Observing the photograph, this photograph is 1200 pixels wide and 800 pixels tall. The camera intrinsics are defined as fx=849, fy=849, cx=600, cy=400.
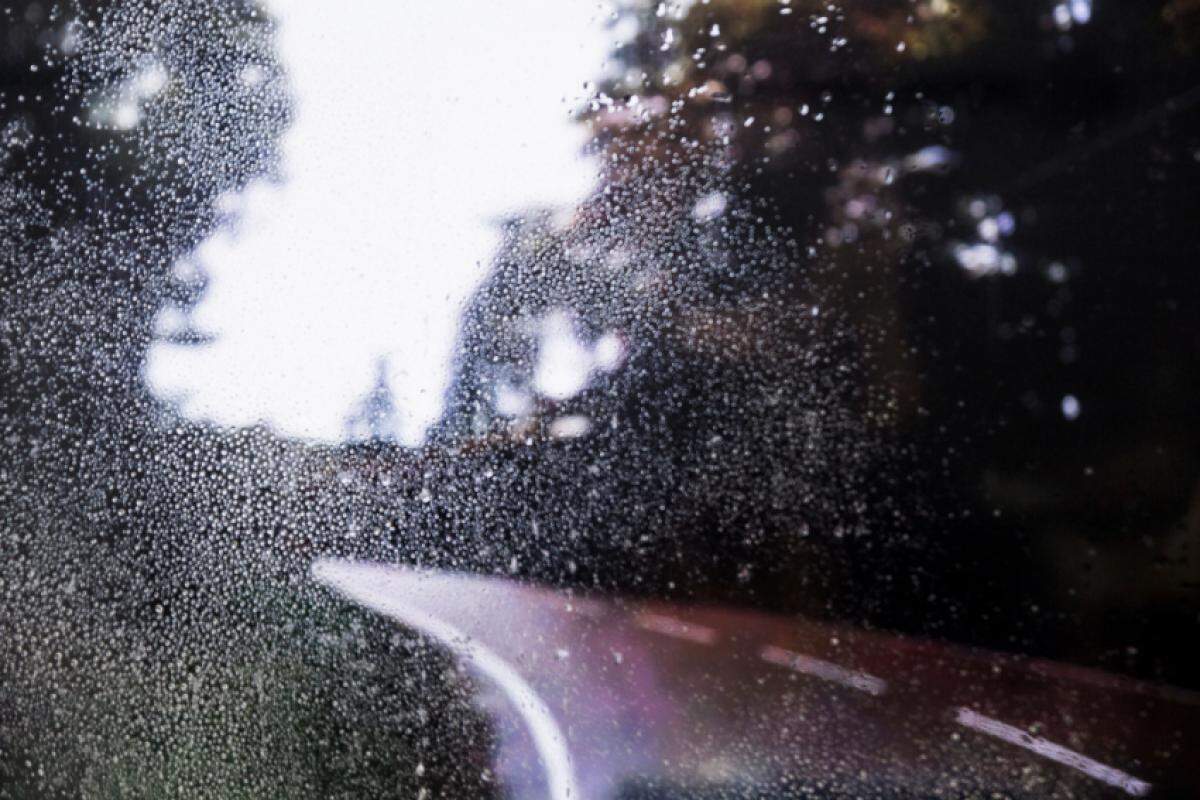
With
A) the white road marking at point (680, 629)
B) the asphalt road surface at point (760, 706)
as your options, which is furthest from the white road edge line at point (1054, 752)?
the white road marking at point (680, 629)

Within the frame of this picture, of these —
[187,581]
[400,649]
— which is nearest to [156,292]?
[187,581]

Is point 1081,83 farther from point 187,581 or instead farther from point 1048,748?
point 187,581

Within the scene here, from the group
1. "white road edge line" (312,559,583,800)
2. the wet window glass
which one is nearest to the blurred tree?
the wet window glass

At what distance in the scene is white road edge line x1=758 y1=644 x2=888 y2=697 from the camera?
2.78 feet

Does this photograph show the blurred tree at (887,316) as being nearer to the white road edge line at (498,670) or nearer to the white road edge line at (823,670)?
the white road edge line at (823,670)

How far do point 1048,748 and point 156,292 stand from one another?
3.83ft

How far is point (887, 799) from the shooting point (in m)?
0.85

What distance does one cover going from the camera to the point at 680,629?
3.09ft

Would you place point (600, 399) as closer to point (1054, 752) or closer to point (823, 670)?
point (823, 670)

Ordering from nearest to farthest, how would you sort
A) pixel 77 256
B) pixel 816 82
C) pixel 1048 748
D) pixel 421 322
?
pixel 1048 748, pixel 816 82, pixel 421 322, pixel 77 256

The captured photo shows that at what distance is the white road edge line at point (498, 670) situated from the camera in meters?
0.99

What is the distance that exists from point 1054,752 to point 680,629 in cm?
38

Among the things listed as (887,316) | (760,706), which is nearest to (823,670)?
(760,706)

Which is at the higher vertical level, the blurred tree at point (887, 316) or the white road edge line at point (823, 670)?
the blurred tree at point (887, 316)
